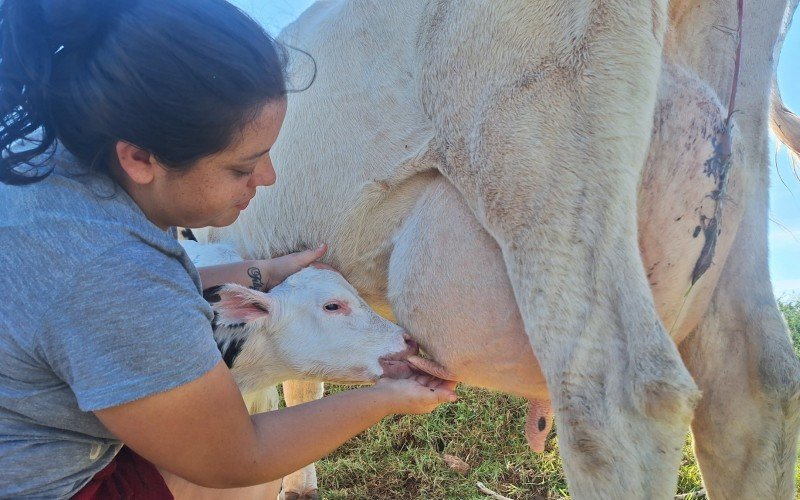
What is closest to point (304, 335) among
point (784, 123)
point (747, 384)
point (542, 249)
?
point (542, 249)

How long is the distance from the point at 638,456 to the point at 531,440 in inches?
32.1

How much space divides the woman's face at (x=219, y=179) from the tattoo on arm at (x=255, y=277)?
0.82m

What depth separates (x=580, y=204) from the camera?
1912 millimetres

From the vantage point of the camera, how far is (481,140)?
208cm

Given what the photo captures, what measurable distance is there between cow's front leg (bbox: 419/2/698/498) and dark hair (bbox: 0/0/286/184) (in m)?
0.79

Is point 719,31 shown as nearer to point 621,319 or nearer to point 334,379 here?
point 621,319

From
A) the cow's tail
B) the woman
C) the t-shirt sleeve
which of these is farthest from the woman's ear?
the cow's tail

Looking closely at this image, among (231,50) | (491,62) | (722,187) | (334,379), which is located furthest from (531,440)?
(231,50)

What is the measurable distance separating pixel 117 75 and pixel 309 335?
3.96 ft

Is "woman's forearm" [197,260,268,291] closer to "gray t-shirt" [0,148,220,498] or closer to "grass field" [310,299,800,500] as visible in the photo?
"gray t-shirt" [0,148,220,498]

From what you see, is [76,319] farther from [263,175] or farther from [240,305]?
[240,305]

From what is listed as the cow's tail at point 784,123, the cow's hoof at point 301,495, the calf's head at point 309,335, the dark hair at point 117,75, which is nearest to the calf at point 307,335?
the calf's head at point 309,335

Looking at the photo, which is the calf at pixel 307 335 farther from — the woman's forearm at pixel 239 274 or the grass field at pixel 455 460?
the grass field at pixel 455 460

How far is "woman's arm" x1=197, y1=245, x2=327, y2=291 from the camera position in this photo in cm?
254
